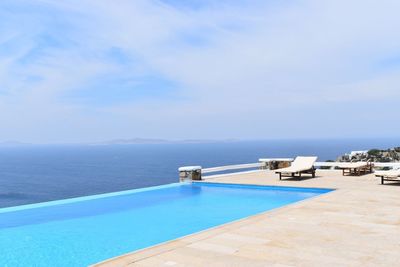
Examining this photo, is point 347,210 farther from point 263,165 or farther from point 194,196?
point 263,165

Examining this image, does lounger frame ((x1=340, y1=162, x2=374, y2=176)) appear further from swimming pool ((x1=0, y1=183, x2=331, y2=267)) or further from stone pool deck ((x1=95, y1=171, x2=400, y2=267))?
stone pool deck ((x1=95, y1=171, x2=400, y2=267))

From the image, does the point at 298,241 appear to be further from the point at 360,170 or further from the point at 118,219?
the point at 360,170

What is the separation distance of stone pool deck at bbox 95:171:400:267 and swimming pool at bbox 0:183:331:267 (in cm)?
167

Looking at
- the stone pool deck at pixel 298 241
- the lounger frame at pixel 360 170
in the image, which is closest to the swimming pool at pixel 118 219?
the stone pool deck at pixel 298 241

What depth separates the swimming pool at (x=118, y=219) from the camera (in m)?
7.00

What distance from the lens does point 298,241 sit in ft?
18.8

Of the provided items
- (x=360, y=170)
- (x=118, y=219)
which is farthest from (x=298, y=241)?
(x=360, y=170)

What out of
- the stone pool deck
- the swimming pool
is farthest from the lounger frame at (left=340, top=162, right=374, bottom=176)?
the stone pool deck

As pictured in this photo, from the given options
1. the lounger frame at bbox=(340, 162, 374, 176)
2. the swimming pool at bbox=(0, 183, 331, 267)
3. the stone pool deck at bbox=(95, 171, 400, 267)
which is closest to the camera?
the stone pool deck at bbox=(95, 171, 400, 267)

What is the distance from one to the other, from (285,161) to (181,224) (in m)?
10.8

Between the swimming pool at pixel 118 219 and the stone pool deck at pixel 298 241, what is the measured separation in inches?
65.6

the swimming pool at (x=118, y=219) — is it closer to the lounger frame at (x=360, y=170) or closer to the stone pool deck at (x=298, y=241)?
the stone pool deck at (x=298, y=241)

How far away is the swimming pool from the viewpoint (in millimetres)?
7000

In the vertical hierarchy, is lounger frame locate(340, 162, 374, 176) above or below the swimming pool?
above
